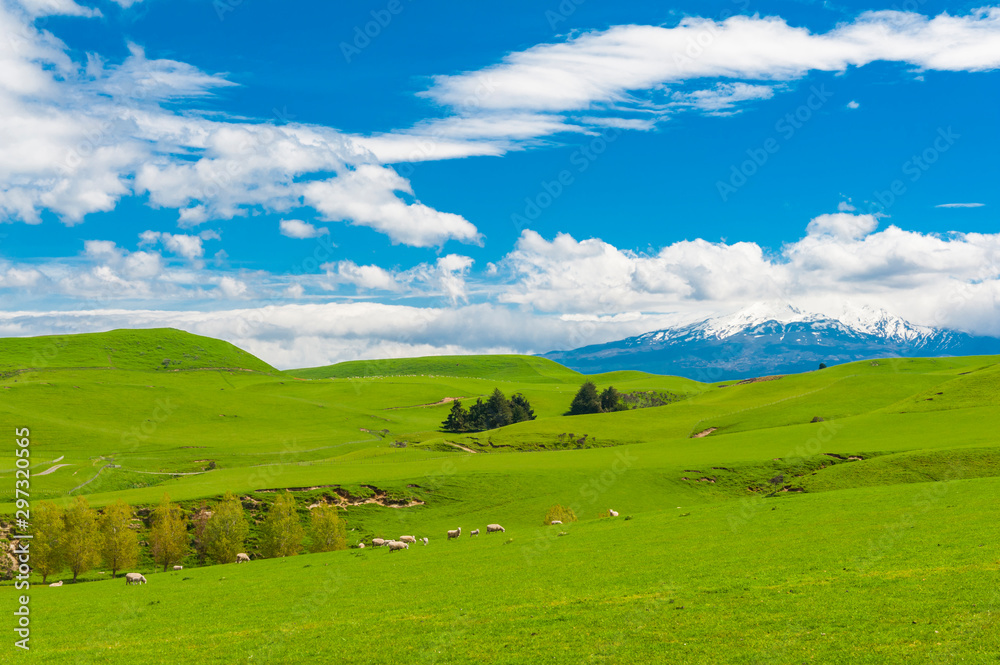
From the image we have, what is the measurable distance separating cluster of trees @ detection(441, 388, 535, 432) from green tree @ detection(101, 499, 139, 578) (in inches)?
3773

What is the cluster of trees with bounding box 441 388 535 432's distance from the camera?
477 ft

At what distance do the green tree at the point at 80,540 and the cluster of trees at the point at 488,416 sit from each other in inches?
3856

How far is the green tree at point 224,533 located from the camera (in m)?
54.6

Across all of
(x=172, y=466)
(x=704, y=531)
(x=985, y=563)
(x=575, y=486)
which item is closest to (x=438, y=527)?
(x=575, y=486)

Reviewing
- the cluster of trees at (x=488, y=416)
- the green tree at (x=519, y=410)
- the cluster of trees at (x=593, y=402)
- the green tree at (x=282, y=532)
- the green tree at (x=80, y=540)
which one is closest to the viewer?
the green tree at (x=80, y=540)

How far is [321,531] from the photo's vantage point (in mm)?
54906

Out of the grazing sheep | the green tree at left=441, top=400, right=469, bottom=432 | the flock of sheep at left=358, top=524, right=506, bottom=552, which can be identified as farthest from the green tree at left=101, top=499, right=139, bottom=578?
the green tree at left=441, top=400, right=469, bottom=432

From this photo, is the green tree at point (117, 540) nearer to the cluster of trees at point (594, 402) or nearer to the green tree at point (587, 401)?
the cluster of trees at point (594, 402)

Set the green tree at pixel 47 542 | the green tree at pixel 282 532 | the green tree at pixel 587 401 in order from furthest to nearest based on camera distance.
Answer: the green tree at pixel 587 401 < the green tree at pixel 282 532 < the green tree at pixel 47 542

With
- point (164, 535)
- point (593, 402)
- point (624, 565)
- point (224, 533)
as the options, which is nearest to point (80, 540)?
point (164, 535)

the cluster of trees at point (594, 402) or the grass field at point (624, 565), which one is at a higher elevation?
the cluster of trees at point (594, 402)

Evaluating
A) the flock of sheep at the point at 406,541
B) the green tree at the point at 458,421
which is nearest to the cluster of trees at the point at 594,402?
the green tree at the point at 458,421

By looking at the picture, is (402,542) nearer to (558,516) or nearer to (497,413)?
(558,516)

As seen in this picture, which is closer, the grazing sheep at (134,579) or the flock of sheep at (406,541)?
the grazing sheep at (134,579)
